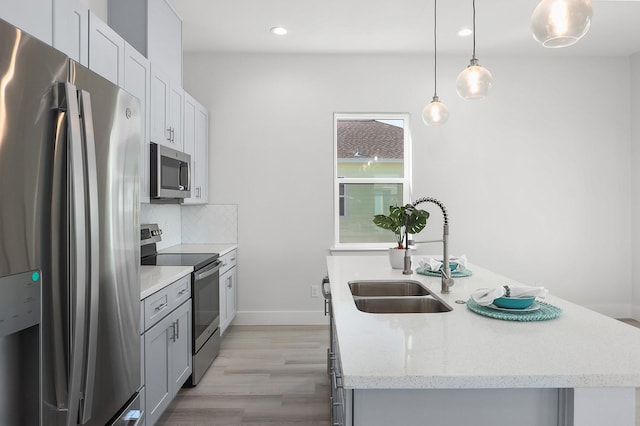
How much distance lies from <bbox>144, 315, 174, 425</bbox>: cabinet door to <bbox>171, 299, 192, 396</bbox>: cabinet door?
63mm

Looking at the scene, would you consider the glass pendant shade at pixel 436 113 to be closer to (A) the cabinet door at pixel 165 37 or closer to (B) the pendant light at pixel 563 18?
(B) the pendant light at pixel 563 18

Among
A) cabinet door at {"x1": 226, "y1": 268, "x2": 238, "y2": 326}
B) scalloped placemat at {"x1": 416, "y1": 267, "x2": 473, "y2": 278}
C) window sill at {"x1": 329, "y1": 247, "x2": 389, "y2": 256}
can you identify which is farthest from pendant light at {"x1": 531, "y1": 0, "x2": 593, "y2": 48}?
cabinet door at {"x1": 226, "y1": 268, "x2": 238, "y2": 326}

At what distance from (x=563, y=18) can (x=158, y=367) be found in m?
2.45

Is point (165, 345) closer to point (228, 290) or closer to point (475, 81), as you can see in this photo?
point (228, 290)

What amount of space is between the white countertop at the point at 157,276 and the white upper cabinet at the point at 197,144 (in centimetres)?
115

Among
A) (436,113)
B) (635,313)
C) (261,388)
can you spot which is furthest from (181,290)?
(635,313)

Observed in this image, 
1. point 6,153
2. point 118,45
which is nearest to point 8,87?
point 6,153

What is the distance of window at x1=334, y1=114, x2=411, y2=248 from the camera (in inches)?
175

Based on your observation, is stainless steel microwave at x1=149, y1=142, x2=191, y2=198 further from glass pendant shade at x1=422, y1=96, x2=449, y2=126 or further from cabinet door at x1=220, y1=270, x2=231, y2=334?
glass pendant shade at x1=422, y1=96, x2=449, y2=126

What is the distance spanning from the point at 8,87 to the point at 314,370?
2730 mm

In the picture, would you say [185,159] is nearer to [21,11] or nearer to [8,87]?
[21,11]

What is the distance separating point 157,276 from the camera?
93.7 inches

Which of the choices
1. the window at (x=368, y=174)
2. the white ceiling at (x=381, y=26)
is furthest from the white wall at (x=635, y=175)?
the window at (x=368, y=174)

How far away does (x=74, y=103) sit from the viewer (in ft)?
3.74
